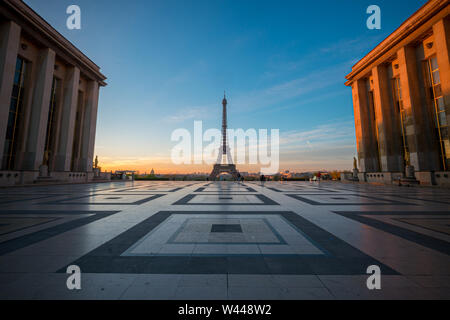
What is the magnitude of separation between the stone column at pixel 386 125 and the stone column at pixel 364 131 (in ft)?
10.5

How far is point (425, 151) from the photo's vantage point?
20.5 meters

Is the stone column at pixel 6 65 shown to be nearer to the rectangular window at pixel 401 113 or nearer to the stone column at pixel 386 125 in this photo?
the stone column at pixel 386 125

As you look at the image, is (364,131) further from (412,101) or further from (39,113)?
(39,113)

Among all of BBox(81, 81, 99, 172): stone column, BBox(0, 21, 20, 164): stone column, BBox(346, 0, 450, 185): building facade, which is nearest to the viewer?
BBox(0, 21, 20, 164): stone column

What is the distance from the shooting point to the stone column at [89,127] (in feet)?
98.1

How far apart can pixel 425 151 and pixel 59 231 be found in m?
30.5

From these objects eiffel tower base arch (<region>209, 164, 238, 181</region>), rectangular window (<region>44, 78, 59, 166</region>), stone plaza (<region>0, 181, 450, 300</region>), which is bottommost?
stone plaza (<region>0, 181, 450, 300</region>)

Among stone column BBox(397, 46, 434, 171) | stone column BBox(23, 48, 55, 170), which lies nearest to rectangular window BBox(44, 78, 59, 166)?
stone column BBox(23, 48, 55, 170)

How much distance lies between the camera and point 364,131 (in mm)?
30328

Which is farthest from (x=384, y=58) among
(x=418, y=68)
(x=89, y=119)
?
(x=89, y=119)

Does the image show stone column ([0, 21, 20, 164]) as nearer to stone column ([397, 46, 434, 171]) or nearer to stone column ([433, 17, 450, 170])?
stone column ([433, 17, 450, 170])

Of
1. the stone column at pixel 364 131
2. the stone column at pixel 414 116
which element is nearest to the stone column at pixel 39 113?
the stone column at pixel 414 116

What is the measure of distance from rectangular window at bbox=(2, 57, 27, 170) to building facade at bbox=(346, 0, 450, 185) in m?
43.9

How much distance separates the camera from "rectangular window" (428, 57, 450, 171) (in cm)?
1981
